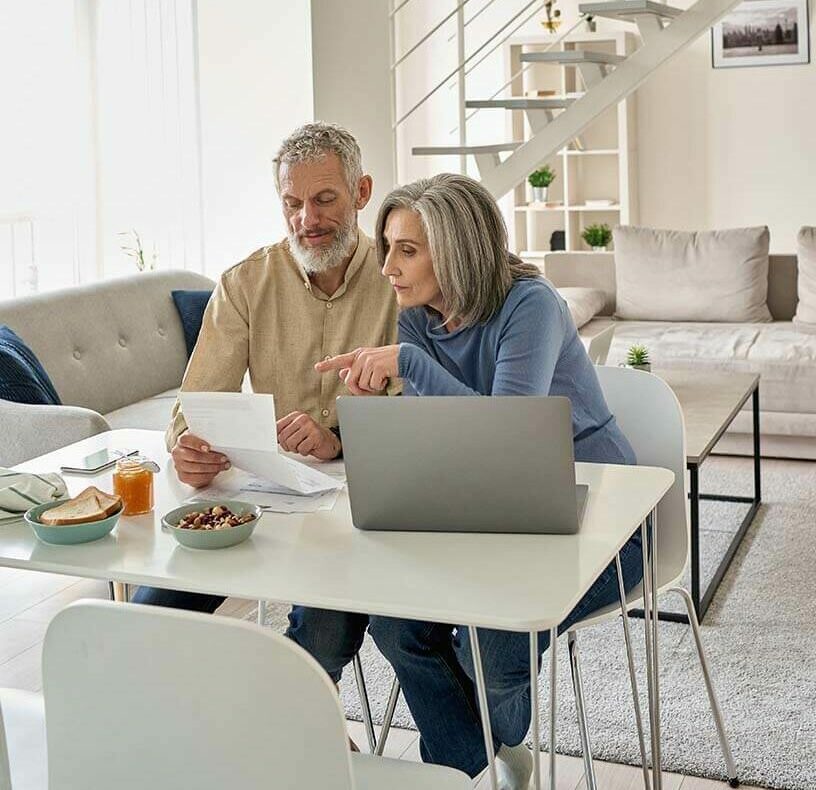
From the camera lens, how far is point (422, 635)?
6.77ft

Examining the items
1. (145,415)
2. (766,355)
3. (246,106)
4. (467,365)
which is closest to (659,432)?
(467,365)

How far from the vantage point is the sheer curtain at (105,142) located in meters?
6.59

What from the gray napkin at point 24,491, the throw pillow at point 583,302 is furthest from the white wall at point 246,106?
the gray napkin at point 24,491

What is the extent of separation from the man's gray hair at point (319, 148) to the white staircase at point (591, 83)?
3048 millimetres

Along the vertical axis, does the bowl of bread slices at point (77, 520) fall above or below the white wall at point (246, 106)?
below

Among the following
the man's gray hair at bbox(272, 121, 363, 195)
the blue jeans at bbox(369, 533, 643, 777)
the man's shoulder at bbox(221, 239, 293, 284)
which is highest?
the man's gray hair at bbox(272, 121, 363, 195)

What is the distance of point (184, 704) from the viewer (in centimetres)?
125

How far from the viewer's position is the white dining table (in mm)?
1492

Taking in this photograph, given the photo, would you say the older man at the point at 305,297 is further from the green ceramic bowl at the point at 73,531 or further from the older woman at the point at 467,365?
the green ceramic bowl at the point at 73,531

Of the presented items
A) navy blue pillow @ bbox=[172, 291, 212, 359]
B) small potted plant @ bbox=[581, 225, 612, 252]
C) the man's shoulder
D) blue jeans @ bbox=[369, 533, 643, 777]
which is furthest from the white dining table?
small potted plant @ bbox=[581, 225, 612, 252]

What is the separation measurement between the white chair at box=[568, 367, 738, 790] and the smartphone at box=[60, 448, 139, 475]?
92 cm

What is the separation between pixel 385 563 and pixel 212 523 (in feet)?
0.91

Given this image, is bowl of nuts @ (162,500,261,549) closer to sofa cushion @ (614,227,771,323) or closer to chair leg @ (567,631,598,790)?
chair leg @ (567,631,598,790)

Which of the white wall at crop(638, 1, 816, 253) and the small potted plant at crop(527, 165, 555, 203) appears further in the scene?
the small potted plant at crop(527, 165, 555, 203)
